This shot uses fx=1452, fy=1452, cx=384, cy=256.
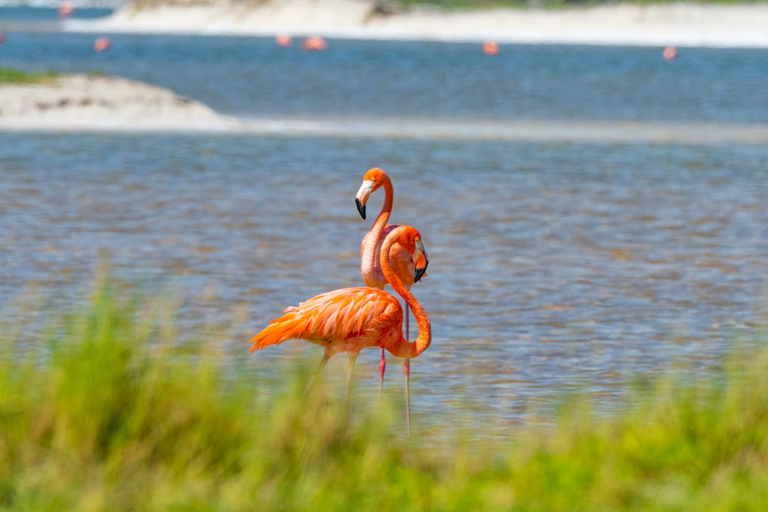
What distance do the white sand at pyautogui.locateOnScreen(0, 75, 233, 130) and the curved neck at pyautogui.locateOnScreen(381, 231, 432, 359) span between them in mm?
18345

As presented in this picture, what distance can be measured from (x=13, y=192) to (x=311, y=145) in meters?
7.39

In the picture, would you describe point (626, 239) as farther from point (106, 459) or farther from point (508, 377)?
point (106, 459)

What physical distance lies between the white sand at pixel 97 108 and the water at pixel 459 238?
146 centimetres

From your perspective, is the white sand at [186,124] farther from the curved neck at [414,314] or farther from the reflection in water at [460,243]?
the curved neck at [414,314]

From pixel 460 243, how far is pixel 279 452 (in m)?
7.89

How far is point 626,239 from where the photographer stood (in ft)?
45.2

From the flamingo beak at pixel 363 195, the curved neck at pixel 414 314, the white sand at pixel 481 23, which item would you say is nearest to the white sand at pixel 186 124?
the flamingo beak at pixel 363 195

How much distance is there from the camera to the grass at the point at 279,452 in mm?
5387

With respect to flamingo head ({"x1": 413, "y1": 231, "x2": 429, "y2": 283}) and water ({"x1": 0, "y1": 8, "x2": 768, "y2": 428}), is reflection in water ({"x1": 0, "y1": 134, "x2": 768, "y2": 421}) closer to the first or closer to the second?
water ({"x1": 0, "y1": 8, "x2": 768, "y2": 428})

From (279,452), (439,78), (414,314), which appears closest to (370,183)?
(414,314)

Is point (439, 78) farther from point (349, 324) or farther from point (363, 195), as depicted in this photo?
point (349, 324)

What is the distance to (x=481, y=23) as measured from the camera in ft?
299

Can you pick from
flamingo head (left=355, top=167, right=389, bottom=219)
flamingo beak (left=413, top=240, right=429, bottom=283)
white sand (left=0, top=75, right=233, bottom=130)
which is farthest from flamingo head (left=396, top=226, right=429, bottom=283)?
white sand (left=0, top=75, right=233, bottom=130)

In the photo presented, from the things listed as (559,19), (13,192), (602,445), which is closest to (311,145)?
(13,192)
